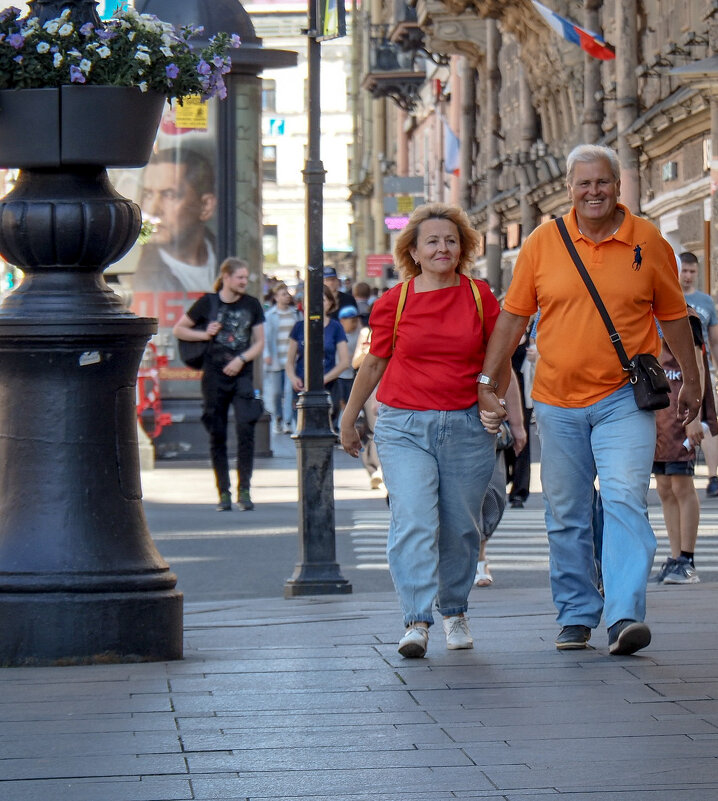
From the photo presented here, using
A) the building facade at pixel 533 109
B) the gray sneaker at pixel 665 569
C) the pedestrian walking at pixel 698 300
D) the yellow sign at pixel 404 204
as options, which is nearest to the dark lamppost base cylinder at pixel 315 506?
the gray sneaker at pixel 665 569

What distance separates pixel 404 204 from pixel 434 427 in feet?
105

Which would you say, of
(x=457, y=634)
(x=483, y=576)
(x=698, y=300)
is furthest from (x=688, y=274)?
(x=457, y=634)

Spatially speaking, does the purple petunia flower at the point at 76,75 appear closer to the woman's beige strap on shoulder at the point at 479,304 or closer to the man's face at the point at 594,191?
the woman's beige strap on shoulder at the point at 479,304

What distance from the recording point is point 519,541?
12211mm

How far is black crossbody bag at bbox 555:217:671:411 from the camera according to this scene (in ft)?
22.3

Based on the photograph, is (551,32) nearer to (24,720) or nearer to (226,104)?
(226,104)

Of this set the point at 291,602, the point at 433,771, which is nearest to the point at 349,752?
the point at 433,771

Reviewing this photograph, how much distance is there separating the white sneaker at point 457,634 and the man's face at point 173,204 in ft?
44.5

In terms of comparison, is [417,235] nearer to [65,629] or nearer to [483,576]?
[65,629]

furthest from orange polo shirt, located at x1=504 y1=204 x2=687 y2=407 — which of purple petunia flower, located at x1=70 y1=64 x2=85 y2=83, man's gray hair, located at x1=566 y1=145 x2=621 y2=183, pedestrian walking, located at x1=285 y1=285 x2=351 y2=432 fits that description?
pedestrian walking, located at x1=285 y1=285 x2=351 y2=432

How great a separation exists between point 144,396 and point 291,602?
10.5 m

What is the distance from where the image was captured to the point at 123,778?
4.78 m

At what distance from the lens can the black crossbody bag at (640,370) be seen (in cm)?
679

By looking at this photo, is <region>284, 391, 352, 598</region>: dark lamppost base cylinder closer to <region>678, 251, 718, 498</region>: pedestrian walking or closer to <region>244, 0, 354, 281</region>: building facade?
<region>678, 251, 718, 498</region>: pedestrian walking
